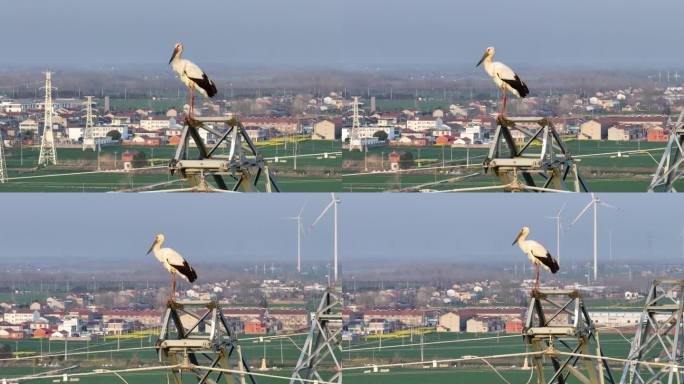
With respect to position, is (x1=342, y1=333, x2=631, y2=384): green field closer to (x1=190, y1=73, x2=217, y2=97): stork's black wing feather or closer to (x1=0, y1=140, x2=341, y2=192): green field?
(x1=0, y1=140, x2=341, y2=192): green field

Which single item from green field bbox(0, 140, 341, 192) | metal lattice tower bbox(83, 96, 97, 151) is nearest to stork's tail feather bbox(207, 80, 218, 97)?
green field bbox(0, 140, 341, 192)

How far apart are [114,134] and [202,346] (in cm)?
331

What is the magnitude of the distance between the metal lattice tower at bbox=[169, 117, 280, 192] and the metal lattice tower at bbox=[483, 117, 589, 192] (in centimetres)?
264

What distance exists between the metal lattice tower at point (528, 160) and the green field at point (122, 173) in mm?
2362

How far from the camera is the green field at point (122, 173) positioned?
3288cm

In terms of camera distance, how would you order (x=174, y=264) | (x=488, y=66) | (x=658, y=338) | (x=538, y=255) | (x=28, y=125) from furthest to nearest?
(x=28, y=125) < (x=658, y=338) < (x=538, y=255) < (x=174, y=264) < (x=488, y=66)

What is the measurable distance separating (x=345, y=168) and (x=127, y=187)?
2.72 meters

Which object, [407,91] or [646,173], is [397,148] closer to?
[407,91]

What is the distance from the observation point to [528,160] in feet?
102

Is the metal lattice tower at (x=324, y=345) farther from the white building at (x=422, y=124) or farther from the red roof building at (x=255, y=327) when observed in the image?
the white building at (x=422, y=124)

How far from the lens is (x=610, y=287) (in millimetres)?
35125

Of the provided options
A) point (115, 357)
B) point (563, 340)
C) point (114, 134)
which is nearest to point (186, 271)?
point (114, 134)

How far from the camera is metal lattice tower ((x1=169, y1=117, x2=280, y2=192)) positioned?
3114 cm

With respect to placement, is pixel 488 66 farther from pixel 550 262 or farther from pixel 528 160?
pixel 550 262
